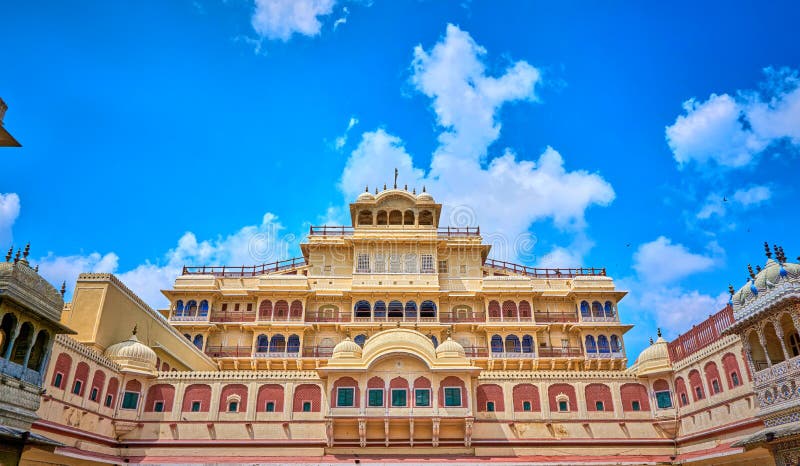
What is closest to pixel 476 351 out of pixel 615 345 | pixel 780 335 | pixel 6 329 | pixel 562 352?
pixel 562 352

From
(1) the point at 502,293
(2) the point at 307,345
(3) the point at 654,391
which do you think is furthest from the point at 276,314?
(3) the point at 654,391

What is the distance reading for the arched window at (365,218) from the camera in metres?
48.8

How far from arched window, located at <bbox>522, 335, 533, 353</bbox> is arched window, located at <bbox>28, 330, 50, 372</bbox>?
31716 mm

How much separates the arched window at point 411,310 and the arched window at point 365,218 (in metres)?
8.73

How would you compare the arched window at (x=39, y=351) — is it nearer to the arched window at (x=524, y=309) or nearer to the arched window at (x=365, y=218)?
the arched window at (x=365, y=218)

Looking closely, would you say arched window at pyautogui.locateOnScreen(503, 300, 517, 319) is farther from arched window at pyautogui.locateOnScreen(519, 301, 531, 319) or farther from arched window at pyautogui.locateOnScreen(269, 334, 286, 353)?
arched window at pyautogui.locateOnScreen(269, 334, 286, 353)

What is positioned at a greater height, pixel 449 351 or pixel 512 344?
pixel 512 344

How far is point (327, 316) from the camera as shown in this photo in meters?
44.3

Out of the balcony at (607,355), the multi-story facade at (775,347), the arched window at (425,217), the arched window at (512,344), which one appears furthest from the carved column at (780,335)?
the arched window at (425,217)

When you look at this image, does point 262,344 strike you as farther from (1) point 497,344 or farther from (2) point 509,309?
(2) point 509,309

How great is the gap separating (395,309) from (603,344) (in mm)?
15757

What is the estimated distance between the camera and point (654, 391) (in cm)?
3072

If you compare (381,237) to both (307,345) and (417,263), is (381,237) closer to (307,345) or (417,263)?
Result: (417,263)

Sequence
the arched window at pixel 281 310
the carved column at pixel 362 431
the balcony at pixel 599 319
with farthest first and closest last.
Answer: the arched window at pixel 281 310
the balcony at pixel 599 319
the carved column at pixel 362 431
